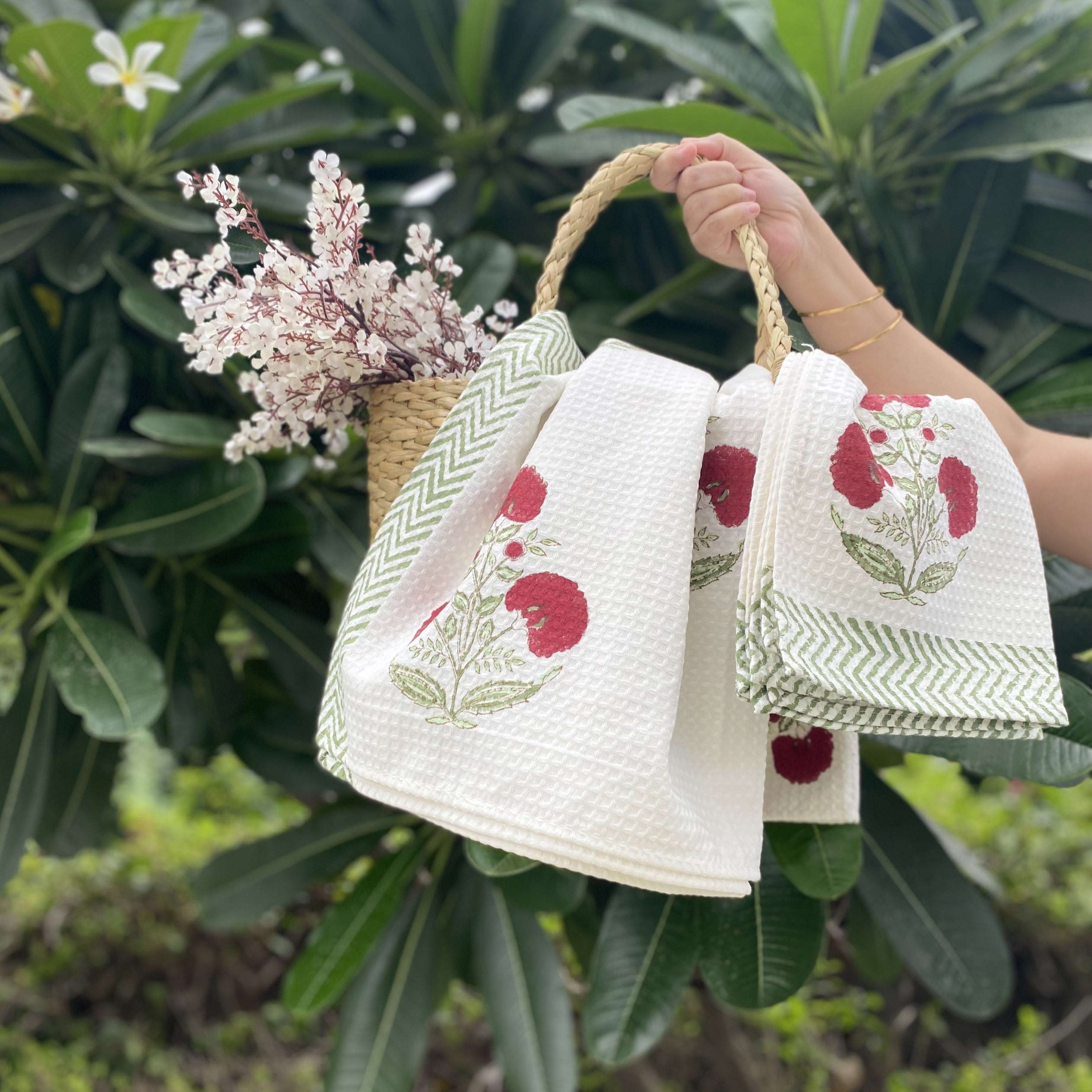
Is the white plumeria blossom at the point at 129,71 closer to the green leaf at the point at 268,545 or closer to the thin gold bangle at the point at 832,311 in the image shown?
the green leaf at the point at 268,545

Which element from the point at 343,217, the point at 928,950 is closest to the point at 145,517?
the point at 343,217

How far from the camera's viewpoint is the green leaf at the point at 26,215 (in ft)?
3.32

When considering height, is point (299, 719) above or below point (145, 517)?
below

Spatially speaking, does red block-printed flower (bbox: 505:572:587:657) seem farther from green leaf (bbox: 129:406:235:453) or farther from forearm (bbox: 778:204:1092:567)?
green leaf (bbox: 129:406:235:453)

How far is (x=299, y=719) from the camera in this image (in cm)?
116

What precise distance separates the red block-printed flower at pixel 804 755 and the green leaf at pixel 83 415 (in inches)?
30.7

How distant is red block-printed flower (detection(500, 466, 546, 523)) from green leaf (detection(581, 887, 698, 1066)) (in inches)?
21.6

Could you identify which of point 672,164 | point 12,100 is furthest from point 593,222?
point 12,100

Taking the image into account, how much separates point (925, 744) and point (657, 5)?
110 cm

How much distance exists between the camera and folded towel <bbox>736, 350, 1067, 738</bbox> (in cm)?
46

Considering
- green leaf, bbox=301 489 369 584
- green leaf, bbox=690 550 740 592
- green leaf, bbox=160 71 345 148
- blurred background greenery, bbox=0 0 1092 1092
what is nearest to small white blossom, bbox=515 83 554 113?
blurred background greenery, bbox=0 0 1092 1092

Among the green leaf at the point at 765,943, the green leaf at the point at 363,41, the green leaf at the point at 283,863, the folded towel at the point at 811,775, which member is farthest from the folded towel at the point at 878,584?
the green leaf at the point at 363,41

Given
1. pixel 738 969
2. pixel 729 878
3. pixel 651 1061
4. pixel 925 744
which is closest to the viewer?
pixel 729 878

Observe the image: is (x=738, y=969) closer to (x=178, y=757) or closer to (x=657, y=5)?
(x=178, y=757)
